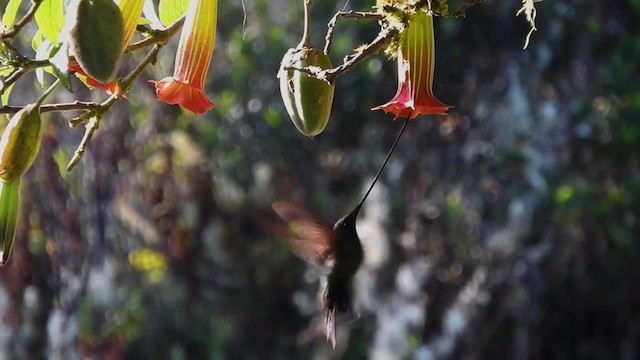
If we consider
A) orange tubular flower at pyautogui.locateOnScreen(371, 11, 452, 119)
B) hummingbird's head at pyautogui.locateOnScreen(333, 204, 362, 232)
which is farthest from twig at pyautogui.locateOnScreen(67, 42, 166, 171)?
hummingbird's head at pyautogui.locateOnScreen(333, 204, 362, 232)

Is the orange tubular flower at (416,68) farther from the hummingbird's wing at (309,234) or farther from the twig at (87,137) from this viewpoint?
the hummingbird's wing at (309,234)

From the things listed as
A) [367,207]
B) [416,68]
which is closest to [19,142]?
[416,68]

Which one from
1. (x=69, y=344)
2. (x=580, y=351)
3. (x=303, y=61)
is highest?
(x=303, y=61)

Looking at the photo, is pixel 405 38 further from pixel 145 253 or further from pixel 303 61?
pixel 145 253

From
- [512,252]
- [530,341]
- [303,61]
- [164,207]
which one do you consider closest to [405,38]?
[303,61]

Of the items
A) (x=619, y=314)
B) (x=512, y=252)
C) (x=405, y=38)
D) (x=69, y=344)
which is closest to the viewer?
(x=405, y=38)

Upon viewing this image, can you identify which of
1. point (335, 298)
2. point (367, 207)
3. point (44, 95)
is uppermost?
point (44, 95)

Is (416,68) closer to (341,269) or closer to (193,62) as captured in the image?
(193,62)
